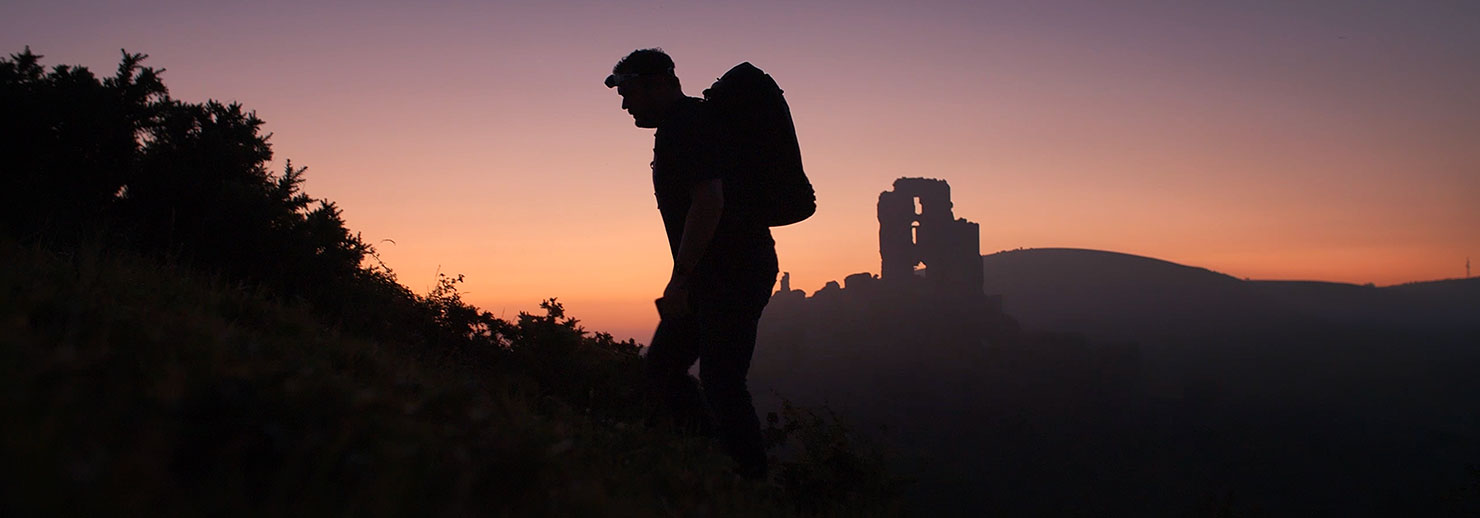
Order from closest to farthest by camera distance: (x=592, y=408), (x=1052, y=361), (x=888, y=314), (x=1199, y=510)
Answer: (x=1199, y=510)
(x=592, y=408)
(x=1052, y=361)
(x=888, y=314)

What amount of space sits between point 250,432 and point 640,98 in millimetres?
2829

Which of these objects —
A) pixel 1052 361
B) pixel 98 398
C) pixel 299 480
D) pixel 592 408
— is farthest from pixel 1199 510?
pixel 1052 361

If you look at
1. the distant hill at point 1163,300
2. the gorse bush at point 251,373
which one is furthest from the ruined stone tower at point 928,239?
the gorse bush at point 251,373

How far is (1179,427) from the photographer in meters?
83.2

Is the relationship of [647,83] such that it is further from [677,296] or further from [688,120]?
[677,296]

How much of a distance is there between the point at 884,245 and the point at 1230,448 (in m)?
53.9

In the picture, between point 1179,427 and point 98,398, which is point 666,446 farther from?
point 1179,427

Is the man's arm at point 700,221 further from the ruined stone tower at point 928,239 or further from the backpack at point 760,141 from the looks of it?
the ruined stone tower at point 928,239

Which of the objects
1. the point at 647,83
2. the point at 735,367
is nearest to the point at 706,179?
the point at 647,83

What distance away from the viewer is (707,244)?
422 centimetres

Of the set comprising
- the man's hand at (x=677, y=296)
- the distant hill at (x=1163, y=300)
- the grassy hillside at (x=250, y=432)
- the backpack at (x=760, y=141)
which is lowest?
the grassy hillside at (x=250, y=432)

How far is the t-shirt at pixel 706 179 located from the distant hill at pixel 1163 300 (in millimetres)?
143023

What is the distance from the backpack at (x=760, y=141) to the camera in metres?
4.44

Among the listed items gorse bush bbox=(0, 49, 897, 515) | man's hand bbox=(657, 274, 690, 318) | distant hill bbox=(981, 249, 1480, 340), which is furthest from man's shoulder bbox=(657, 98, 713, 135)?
distant hill bbox=(981, 249, 1480, 340)
